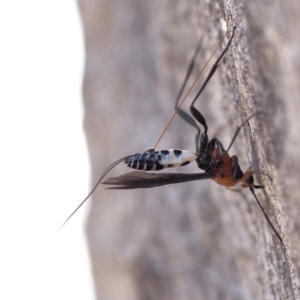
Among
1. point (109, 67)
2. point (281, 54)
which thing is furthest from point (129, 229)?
point (281, 54)

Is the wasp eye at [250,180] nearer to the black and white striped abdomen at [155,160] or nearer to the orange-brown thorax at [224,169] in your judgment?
the orange-brown thorax at [224,169]

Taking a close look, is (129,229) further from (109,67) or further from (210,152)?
(109,67)

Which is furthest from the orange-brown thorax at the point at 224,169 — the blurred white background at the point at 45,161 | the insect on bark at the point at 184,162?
the blurred white background at the point at 45,161

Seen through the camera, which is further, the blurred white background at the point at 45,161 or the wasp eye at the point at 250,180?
the blurred white background at the point at 45,161

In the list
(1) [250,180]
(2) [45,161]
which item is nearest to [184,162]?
(1) [250,180]

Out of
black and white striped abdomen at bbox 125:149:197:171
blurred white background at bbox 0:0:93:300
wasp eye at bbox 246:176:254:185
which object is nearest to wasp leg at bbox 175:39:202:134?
black and white striped abdomen at bbox 125:149:197:171

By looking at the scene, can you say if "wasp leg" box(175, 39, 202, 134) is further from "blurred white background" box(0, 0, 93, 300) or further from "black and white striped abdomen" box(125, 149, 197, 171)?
"blurred white background" box(0, 0, 93, 300)
